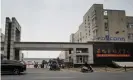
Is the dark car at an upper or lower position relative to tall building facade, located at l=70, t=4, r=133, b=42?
lower

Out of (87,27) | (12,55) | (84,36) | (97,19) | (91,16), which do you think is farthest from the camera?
(84,36)

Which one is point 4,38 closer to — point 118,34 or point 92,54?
point 92,54

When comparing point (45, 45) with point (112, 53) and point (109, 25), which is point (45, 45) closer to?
point (112, 53)

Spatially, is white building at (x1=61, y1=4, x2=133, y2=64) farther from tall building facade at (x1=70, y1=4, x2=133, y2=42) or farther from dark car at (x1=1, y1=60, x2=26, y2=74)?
dark car at (x1=1, y1=60, x2=26, y2=74)

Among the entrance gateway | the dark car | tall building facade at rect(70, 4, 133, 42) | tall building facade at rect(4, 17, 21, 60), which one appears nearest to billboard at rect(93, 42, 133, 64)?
the entrance gateway

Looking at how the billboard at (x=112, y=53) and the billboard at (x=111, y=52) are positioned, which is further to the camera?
the billboard at (x=112, y=53)

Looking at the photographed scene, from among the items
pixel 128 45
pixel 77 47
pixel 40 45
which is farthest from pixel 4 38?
pixel 128 45

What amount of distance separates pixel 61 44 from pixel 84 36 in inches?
1071

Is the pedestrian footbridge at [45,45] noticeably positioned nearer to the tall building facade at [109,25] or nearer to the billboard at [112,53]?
the billboard at [112,53]

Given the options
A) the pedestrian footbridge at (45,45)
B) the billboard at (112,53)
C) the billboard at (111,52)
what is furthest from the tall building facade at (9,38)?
the billboard at (112,53)

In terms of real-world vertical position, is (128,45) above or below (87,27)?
below

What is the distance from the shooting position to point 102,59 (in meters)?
46.5

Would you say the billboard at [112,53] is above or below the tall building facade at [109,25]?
below

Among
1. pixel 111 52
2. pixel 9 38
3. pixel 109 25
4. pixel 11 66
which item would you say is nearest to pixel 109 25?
pixel 109 25
